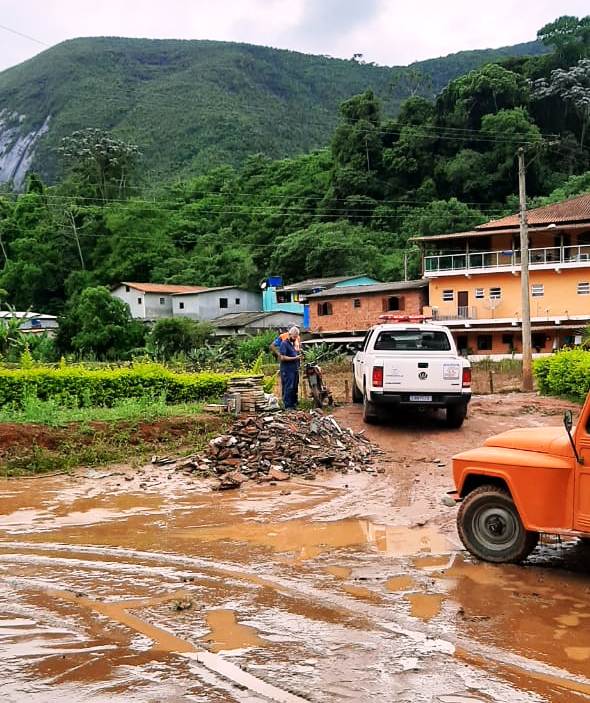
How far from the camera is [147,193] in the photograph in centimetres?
Result: 8562

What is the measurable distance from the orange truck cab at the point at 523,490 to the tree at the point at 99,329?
146 ft

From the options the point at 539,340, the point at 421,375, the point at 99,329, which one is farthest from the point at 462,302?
the point at 421,375

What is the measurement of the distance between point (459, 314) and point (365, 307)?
6.22 metres

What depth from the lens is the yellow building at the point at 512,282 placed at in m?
45.7

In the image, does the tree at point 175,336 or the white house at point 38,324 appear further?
the white house at point 38,324

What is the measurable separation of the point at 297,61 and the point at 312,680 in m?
178

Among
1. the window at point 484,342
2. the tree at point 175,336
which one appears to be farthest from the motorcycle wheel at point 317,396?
the tree at point 175,336

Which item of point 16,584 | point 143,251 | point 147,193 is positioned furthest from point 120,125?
point 16,584

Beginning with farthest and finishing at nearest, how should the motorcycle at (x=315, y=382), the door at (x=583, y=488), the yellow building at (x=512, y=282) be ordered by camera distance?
the yellow building at (x=512, y=282)
the motorcycle at (x=315, y=382)
the door at (x=583, y=488)

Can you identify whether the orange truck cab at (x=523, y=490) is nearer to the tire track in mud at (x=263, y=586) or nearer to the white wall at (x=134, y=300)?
the tire track in mud at (x=263, y=586)

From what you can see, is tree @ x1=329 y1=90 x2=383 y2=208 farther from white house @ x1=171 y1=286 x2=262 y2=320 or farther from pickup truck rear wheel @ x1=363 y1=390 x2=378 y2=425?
pickup truck rear wheel @ x1=363 y1=390 x2=378 y2=425

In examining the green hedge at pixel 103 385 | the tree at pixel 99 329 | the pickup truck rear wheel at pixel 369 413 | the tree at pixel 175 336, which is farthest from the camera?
the tree at pixel 175 336

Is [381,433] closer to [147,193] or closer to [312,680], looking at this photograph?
[312,680]

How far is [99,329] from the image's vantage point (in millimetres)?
50844
